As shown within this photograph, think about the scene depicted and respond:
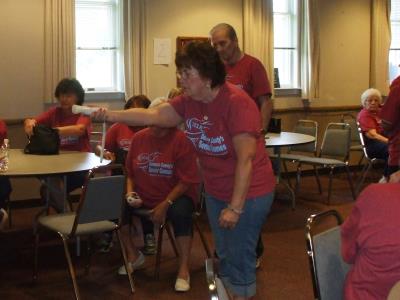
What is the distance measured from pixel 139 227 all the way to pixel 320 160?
2.49 meters

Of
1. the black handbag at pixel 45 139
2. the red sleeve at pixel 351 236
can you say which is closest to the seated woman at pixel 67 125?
the black handbag at pixel 45 139

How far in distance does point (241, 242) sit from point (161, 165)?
1247mm

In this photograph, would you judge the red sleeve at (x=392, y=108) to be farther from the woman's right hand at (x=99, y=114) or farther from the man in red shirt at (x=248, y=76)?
the woman's right hand at (x=99, y=114)

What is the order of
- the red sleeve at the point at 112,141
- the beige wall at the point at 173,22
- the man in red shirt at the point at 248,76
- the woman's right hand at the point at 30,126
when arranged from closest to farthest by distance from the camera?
1. the man in red shirt at the point at 248,76
2. the woman's right hand at the point at 30,126
3. the red sleeve at the point at 112,141
4. the beige wall at the point at 173,22

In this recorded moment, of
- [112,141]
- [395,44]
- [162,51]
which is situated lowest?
[112,141]

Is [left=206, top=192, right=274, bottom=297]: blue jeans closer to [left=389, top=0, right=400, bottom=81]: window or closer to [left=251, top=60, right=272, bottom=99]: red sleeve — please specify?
[left=251, top=60, right=272, bottom=99]: red sleeve

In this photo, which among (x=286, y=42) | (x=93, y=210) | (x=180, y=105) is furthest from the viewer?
(x=286, y=42)

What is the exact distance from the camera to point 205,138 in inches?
89.9

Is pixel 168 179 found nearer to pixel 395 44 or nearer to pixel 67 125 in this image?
pixel 67 125

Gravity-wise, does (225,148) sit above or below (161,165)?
above

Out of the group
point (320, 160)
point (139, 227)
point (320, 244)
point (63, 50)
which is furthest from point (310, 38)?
point (320, 244)

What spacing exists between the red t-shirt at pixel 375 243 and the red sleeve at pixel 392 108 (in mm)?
2145

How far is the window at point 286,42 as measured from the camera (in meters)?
7.19

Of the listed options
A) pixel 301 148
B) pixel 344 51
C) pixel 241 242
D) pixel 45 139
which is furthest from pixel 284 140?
pixel 241 242
